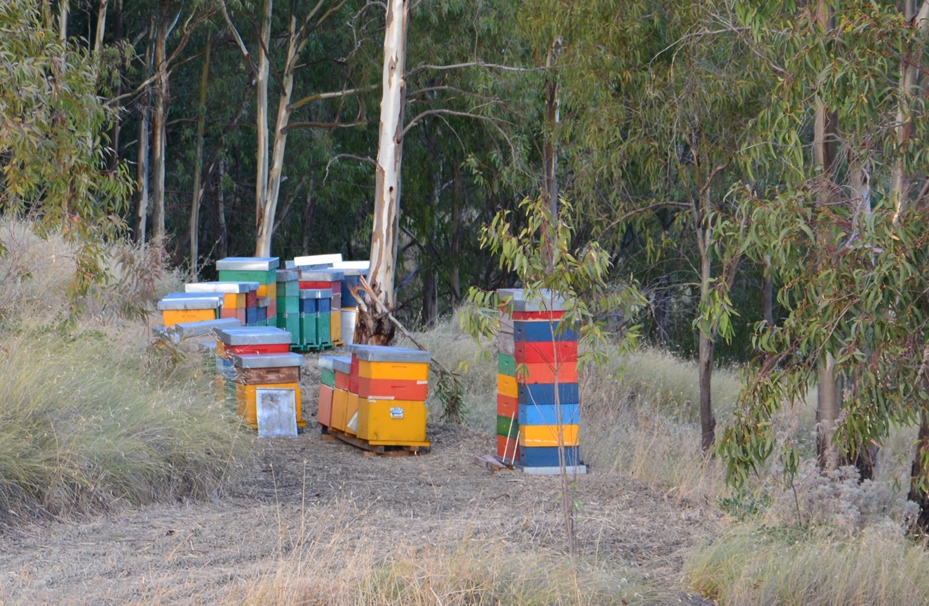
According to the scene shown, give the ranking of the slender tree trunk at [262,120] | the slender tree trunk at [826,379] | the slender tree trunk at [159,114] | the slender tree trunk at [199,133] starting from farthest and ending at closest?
the slender tree trunk at [199,133], the slender tree trunk at [159,114], the slender tree trunk at [262,120], the slender tree trunk at [826,379]

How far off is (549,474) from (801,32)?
375cm

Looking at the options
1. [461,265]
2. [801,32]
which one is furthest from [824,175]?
[461,265]

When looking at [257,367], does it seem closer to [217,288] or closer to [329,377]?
[329,377]

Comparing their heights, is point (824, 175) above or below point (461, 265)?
above

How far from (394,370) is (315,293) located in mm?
5625

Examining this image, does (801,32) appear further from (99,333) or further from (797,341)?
(99,333)

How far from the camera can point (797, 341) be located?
4926 millimetres

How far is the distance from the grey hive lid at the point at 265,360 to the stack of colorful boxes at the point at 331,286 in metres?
4.92

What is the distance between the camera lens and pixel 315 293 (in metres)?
13.6

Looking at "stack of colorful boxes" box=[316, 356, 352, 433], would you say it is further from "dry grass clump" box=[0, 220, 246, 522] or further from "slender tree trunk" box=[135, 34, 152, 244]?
"slender tree trunk" box=[135, 34, 152, 244]

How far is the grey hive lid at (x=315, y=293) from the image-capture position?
13.5 metres

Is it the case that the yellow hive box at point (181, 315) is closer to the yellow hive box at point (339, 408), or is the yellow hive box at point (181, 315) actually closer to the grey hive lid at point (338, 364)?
the grey hive lid at point (338, 364)

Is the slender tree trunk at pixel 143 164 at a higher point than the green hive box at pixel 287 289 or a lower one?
higher

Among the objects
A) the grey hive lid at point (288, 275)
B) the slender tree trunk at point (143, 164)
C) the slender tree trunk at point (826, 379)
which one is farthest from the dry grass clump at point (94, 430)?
the slender tree trunk at point (143, 164)
